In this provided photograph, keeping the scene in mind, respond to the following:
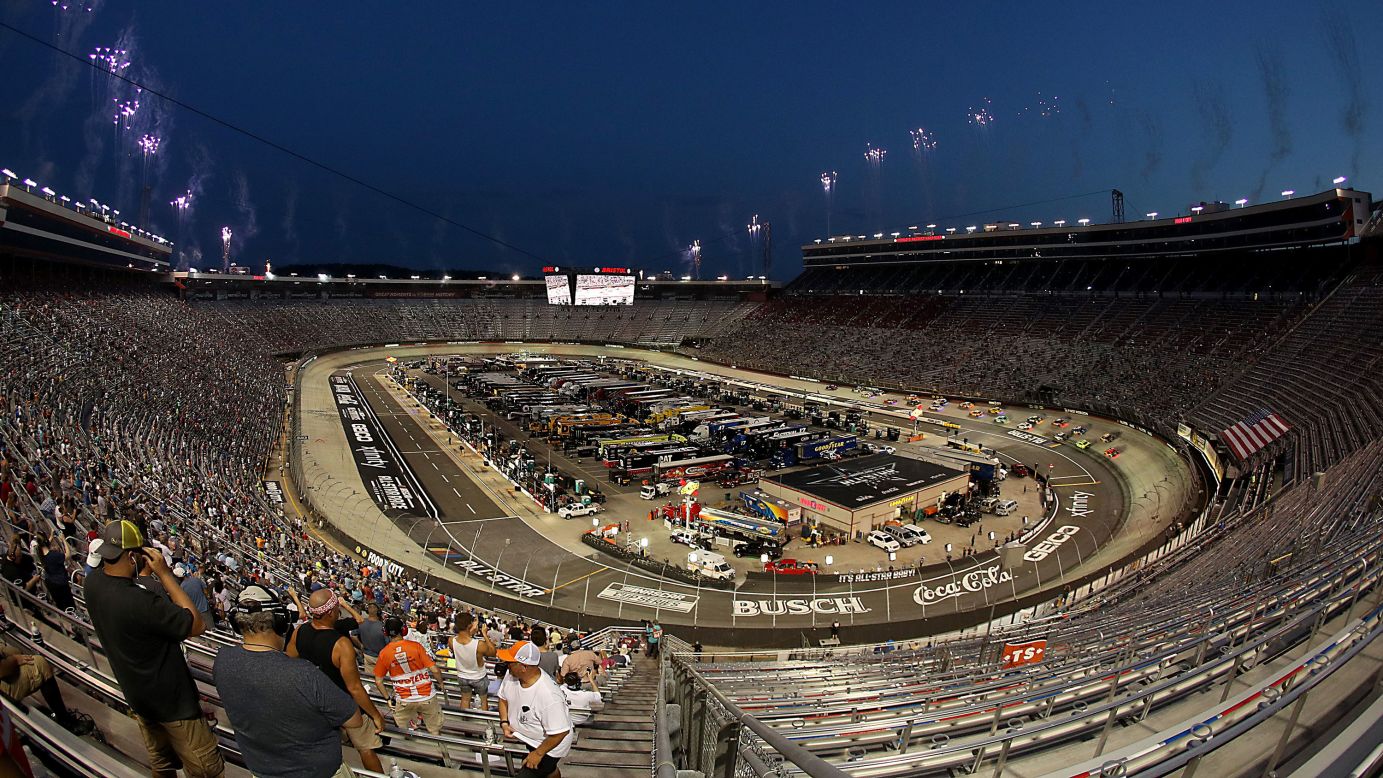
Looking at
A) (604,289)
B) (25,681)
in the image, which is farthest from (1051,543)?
(604,289)

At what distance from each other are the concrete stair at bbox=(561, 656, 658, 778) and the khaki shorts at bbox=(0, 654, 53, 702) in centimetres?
365

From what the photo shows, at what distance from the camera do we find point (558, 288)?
3782 inches

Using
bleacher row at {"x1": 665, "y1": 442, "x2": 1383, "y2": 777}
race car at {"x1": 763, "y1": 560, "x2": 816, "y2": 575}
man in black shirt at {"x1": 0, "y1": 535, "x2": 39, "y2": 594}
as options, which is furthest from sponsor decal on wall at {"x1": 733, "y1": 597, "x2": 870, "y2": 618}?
man in black shirt at {"x1": 0, "y1": 535, "x2": 39, "y2": 594}

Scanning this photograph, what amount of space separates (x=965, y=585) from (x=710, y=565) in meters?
9.52

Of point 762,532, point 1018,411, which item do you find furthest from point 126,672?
point 1018,411

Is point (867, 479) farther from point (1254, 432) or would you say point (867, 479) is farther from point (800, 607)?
point (1254, 432)

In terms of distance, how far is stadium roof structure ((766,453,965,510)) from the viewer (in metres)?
32.8

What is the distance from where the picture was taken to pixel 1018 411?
56.9 meters

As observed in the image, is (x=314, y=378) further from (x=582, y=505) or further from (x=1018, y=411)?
(x=1018, y=411)

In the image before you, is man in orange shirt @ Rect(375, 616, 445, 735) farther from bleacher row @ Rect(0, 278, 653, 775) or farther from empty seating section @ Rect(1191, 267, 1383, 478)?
empty seating section @ Rect(1191, 267, 1383, 478)

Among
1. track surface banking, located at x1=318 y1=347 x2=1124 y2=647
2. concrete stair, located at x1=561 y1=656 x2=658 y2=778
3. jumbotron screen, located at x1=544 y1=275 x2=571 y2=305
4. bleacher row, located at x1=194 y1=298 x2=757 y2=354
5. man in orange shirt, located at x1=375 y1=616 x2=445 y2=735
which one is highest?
jumbotron screen, located at x1=544 y1=275 x2=571 y2=305

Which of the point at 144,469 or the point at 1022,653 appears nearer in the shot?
the point at 1022,653

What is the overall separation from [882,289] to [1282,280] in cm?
4746

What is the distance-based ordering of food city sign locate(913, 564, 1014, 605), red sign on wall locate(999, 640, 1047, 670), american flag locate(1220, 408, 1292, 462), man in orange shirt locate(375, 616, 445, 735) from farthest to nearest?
american flag locate(1220, 408, 1292, 462), food city sign locate(913, 564, 1014, 605), red sign on wall locate(999, 640, 1047, 670), man in orange shirt locate(375, 616, 445, 735)
